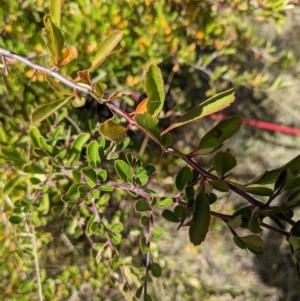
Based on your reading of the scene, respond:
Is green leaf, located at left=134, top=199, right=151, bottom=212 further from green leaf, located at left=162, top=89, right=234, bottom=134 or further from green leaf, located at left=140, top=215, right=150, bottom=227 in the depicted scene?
green leaf, located at left=162, top=89, right=234, bottom=134

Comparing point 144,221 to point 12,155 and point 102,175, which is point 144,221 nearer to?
point 102,175

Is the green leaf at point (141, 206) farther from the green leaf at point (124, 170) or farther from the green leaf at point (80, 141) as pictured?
the green leaf at point (80, 141)

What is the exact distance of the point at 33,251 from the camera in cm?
119

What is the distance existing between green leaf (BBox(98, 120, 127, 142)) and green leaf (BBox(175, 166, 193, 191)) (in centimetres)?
12

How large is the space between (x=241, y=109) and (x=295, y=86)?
0.31m

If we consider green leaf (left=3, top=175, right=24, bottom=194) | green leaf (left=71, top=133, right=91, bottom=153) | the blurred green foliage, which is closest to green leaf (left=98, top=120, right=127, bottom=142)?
the blurred green foliage

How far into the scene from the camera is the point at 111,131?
24.9 inches

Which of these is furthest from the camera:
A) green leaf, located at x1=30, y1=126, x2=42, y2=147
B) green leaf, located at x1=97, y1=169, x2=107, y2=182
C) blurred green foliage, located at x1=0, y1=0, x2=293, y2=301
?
blurred green foliage, located at x1=0, y1=0, x2=293, y2=301

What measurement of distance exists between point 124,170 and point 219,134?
206 millimetres

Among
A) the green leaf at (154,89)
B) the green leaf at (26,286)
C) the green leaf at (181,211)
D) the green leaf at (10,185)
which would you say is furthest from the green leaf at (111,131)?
the green leaf at (26,286)

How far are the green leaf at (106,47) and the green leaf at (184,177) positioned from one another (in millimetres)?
208

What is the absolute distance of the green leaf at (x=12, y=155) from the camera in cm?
105

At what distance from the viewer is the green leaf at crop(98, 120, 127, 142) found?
0.61m

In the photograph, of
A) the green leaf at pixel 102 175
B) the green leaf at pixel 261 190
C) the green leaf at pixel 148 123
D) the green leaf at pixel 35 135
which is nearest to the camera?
the green leaf at pixel 148 123
